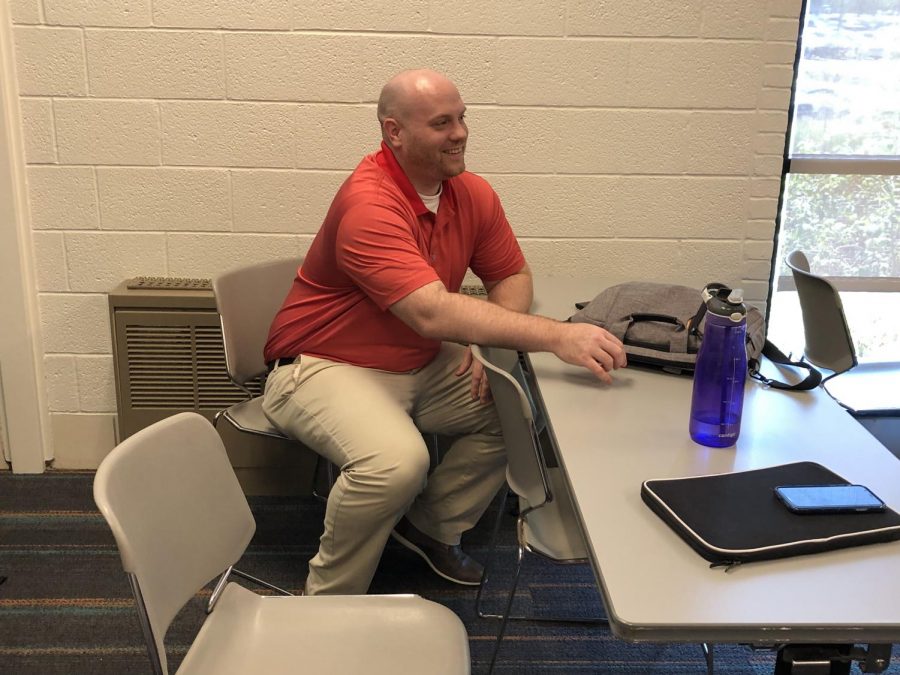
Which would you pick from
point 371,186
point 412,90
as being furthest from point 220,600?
point 412,90

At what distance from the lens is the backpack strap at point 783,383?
1.88 m

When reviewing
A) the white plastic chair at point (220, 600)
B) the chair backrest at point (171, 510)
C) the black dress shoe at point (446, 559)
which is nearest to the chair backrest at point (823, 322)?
the black dress shoe at point (446, 559)

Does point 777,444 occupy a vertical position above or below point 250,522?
above

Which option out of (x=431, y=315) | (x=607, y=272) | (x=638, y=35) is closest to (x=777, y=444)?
(x=431, y=315)

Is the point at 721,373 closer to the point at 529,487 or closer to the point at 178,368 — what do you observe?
the point at 529,487

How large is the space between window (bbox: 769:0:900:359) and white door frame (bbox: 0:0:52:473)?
8.02 feet

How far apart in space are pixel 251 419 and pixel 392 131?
33.8 inches

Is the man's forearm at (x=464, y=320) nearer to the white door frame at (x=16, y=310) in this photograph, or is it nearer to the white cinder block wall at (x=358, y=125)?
the white cinder block wall at (x=358, y=125)

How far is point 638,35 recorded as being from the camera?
2762mm

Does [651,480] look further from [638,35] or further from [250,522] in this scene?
[638,35]

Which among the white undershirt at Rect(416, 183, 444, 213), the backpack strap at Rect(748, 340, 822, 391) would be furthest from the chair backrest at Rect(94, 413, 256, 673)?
the backpack strap at Rect(748, 340, 822, 391)

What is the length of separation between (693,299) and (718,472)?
73cm

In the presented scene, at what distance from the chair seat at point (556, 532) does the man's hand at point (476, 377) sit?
0.36 metres

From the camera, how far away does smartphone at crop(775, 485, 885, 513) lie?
1.33m
